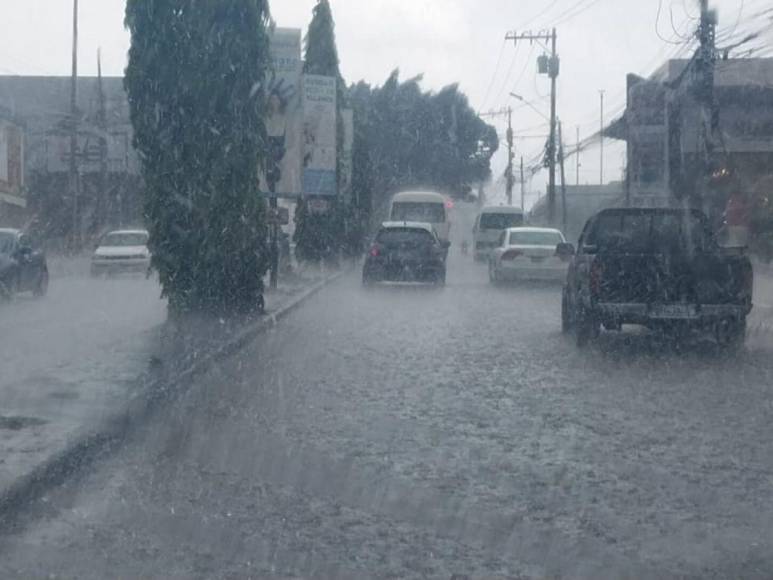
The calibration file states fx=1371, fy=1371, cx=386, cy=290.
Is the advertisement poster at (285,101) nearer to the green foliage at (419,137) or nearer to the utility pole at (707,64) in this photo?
the utility pole at (707,64)

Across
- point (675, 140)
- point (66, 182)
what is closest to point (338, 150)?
point (675, 140)

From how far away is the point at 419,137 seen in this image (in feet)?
306

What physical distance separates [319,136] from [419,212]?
21.8 metres

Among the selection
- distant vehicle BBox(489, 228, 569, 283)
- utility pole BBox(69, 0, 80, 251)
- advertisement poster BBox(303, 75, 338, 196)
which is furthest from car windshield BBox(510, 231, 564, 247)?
utility pole BBox(69, 0, 80, 251)

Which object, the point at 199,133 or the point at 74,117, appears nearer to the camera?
the point at 199,133

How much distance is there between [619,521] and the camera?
7527 millimetres

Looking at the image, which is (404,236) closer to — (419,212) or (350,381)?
(350,381)

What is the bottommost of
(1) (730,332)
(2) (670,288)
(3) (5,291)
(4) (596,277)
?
(3) (5,291)

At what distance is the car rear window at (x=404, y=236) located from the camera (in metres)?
33.7

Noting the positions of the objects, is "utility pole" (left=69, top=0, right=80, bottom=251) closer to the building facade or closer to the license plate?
the building facade

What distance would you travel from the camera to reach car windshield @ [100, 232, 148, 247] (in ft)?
138

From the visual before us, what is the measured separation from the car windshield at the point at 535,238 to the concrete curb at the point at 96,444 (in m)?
18.6

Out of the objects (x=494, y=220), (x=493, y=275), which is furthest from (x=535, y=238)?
(x=494, y=220)

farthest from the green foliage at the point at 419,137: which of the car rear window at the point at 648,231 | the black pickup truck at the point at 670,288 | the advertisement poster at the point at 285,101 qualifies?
the black pickup truck at the point at 670,288
